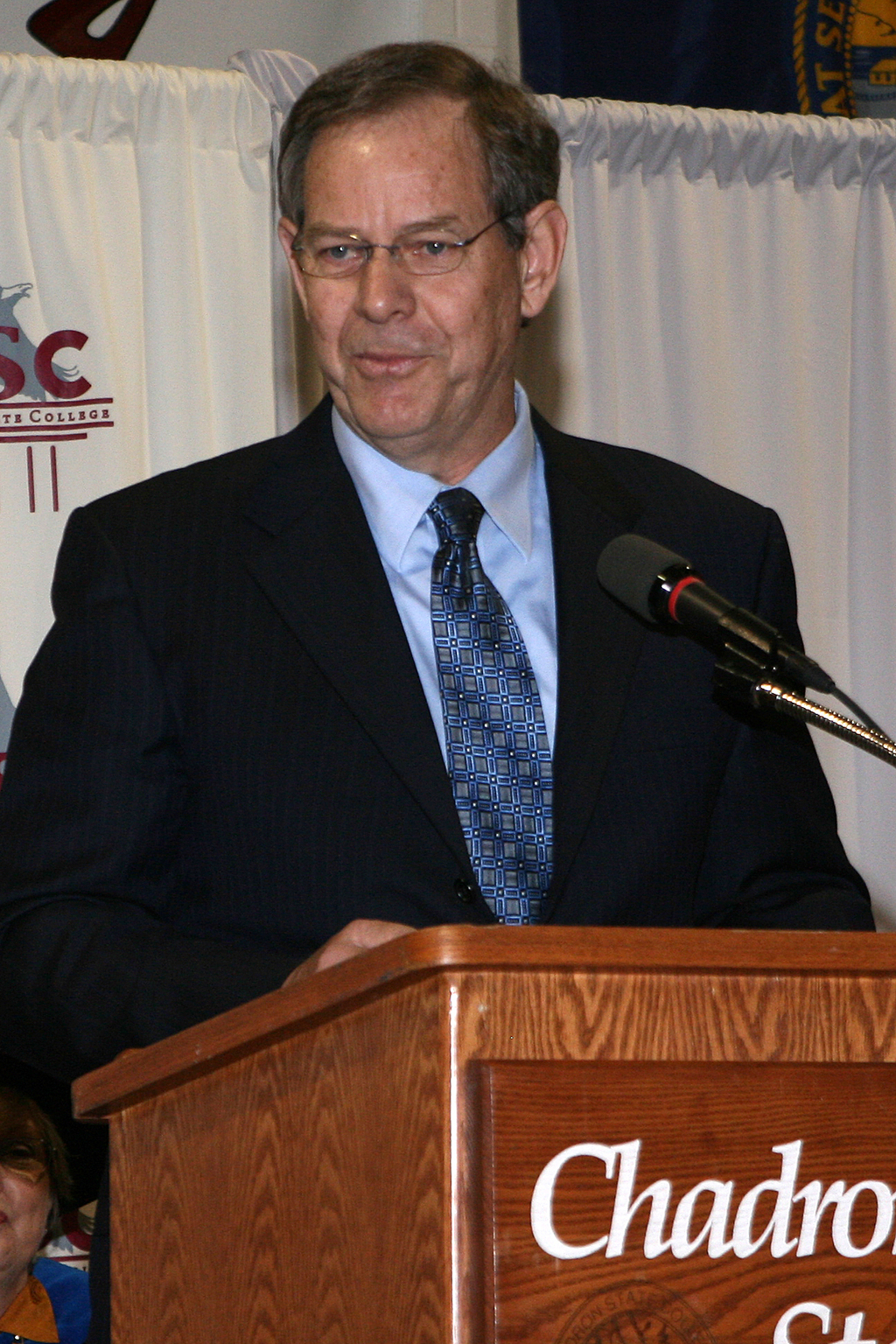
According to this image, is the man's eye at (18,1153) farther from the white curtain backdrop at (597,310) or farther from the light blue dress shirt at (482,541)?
the light blue dress shirt at (482,541)

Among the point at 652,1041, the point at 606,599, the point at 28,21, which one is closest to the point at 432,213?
the point at 606,599

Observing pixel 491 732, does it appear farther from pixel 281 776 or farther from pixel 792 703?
pixel 792 703

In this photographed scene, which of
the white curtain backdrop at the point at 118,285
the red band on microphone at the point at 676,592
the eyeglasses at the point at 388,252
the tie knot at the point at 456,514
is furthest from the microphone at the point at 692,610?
the white curtain backdrop at the point at 118,285

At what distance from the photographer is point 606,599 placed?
198 centimetres

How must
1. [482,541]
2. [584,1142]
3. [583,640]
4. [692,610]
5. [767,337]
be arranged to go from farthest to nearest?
[767,337] < [482,541] < [583,640] < [692,610] < [584,1142]

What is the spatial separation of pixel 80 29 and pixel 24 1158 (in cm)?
223

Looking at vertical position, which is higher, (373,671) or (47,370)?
(47,370)

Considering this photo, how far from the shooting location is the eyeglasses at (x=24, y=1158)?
9.25 ft

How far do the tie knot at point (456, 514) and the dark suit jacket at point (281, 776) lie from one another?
4.0 inches

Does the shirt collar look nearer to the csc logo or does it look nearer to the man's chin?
the man's chin

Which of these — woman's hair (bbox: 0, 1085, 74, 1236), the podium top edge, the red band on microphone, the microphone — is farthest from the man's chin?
woman's hair (bbox: 0, 1085, 74, 1236)

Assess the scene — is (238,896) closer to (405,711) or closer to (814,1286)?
(405,711)

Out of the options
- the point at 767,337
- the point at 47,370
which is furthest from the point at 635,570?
the point at 767,337

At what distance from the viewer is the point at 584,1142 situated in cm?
106
